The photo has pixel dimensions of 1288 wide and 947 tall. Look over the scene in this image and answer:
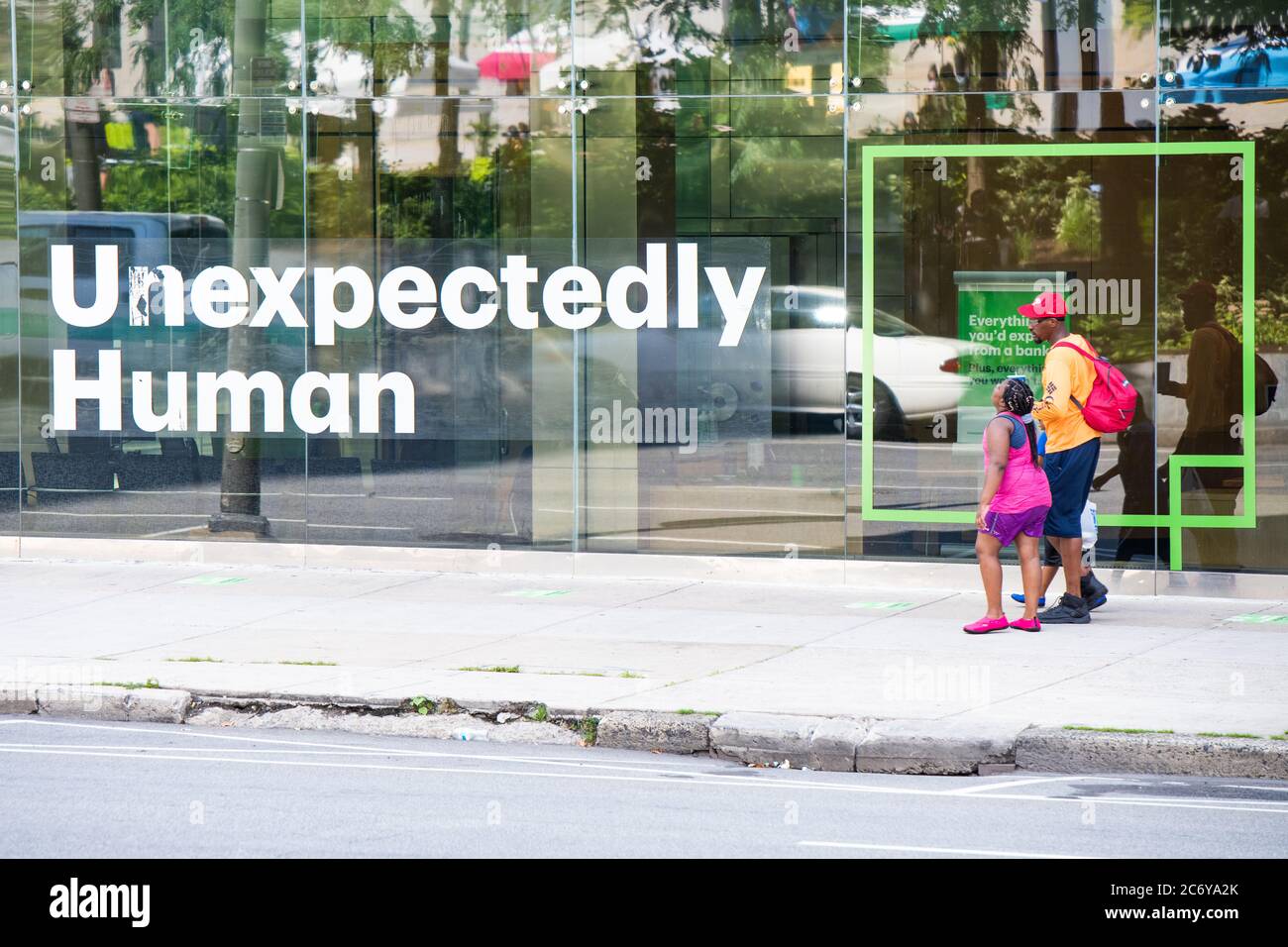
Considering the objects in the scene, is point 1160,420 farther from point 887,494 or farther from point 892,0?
point 892,0

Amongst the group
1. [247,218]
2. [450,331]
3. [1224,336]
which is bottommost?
[1224,336]

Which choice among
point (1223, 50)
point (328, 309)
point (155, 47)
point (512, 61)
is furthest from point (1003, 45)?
point (155, 47)

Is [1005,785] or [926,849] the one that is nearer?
[926,849]

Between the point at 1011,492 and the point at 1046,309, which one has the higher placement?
the point at 1046,309

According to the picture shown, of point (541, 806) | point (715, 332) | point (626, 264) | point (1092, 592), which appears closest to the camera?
point (541, 806)

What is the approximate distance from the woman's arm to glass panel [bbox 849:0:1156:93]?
10.7 ft

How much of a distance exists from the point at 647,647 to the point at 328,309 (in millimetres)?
4859

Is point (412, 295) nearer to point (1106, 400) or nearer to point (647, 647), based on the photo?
point (647, 647)

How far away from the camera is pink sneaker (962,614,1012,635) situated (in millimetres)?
10586

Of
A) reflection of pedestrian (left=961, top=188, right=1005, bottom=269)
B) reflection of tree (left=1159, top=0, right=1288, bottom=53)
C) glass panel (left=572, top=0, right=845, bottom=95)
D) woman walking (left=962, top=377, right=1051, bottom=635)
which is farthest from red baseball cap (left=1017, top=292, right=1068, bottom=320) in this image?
glass panel (left=572, top=0, right=845, bottom=95)

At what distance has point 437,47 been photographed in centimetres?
1353
